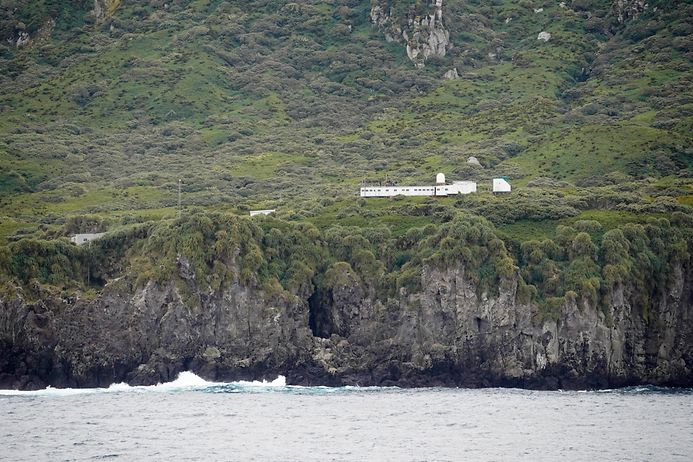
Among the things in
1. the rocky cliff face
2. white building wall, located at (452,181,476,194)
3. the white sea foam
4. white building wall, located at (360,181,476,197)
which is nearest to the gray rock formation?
white building wall, located at (360,181,476,197)

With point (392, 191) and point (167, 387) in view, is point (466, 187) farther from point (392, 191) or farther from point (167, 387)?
point (167, 387)

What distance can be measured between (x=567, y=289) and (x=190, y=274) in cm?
3697

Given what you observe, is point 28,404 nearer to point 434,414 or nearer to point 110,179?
point 434,414

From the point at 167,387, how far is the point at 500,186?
5488 cm

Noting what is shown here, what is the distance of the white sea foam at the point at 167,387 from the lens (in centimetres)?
12629

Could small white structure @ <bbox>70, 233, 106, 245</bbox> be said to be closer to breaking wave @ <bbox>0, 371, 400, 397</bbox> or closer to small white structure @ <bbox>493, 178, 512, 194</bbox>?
breaking wave @ <bbox>0, 371, 400, 397</bbox>

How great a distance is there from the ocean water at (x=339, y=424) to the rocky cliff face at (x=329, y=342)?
8.87ft

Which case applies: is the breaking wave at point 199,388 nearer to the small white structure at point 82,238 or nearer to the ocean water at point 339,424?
the ocean water at point 339,424

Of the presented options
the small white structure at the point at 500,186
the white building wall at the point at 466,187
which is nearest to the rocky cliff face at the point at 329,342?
the white building wall at the point at 466,187

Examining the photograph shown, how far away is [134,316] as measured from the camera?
131 m

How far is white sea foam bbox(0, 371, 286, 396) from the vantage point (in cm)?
12629

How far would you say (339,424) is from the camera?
102m

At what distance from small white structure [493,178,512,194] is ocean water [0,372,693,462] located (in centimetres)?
4138

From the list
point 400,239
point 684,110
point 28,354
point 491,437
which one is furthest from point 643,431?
point 684,110
